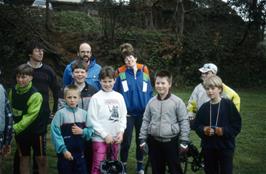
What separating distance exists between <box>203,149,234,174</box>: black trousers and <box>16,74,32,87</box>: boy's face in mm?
2378

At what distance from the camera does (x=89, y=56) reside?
5.82 m

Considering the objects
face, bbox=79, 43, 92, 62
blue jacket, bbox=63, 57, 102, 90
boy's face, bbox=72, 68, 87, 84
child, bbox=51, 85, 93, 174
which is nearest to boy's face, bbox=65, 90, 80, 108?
child, bbox=51, 85, 93, 174

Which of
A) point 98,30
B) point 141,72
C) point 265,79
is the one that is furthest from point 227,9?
point 141,72

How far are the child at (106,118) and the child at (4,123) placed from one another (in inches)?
40.8

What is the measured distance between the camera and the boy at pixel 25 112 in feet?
16.8

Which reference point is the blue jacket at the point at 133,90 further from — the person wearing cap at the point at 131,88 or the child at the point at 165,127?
the child at the point at 165,127

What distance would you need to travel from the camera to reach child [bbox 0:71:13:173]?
4496 mm

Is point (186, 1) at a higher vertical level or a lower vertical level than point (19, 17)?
higher

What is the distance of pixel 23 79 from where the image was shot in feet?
16.8

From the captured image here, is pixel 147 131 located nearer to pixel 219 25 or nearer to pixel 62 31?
pixel 62 31

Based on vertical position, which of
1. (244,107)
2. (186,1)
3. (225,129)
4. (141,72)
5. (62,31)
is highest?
(186,1)

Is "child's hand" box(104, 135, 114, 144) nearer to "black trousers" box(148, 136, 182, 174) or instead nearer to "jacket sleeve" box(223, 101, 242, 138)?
"black trousers" box(148, 136, 182, 174)

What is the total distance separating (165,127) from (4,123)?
191 cm

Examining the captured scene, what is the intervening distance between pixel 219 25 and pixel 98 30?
6770 millimetres
